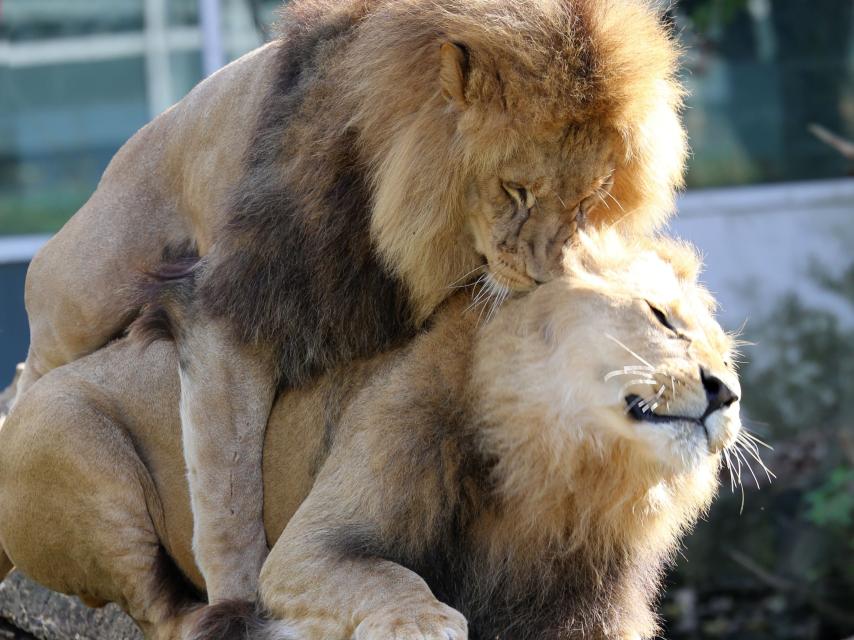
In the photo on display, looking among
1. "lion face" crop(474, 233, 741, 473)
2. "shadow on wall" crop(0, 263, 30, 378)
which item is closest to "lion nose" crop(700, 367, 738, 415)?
"lion face" crop(474, 233, 741, 473)

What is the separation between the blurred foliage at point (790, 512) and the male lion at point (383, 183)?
12.5 ft

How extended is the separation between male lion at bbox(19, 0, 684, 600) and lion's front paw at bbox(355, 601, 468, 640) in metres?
0.55

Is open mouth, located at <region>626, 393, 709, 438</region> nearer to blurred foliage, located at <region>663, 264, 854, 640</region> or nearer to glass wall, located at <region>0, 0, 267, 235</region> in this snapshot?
blurred foliage, located at <region>663, 264, 854, 640</region>

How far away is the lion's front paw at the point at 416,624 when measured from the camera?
2381mm

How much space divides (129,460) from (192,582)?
34cm

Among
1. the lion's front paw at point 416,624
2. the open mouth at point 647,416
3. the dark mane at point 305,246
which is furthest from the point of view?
the dark mane at point 305,246

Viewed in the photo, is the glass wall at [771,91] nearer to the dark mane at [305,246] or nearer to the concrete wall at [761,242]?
the concrete wall at [761,242]

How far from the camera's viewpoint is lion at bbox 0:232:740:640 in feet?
7.34

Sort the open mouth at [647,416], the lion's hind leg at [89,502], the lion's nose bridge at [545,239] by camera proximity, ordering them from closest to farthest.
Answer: the open mouth at [647,416]
the lion's nose bridge at [545,239]
the lion's hind leg at [89,502]

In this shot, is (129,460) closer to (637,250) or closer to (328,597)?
(328,597)

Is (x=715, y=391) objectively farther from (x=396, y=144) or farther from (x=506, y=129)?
(x=396, y=144)

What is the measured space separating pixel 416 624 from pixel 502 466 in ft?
1.13

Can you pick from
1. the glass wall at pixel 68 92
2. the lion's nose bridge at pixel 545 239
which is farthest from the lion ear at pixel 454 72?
the glass wall at pixel 68 92

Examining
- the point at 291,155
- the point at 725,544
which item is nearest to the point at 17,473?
the point at 291,155
